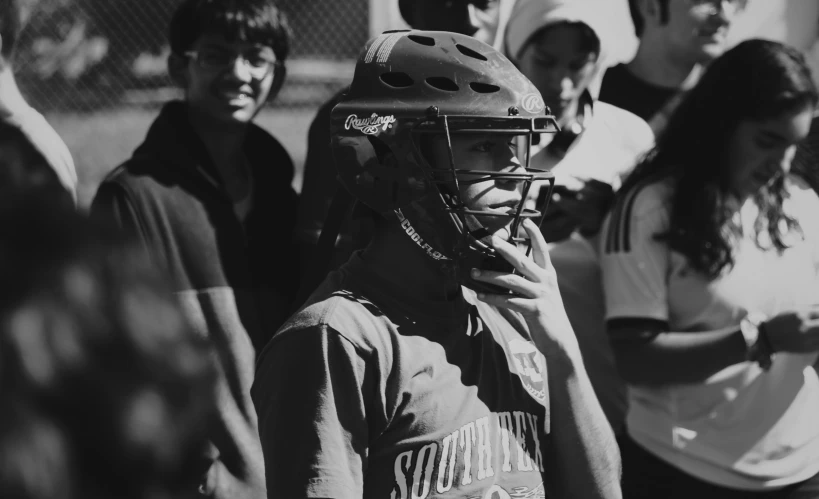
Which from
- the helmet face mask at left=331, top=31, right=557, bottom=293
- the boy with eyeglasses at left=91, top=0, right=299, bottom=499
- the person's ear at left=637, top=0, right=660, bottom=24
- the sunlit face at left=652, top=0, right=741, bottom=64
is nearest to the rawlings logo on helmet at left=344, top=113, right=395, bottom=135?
the helmet face mask at left=331, top=31, right=557, bottom=293

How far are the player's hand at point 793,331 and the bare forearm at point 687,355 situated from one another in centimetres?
10

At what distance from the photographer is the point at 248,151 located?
3615 mm

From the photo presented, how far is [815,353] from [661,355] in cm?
51

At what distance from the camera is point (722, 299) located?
313 cm

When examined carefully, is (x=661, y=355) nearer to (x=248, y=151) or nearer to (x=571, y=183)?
(x=571, y=183)

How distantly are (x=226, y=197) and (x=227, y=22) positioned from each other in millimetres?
601

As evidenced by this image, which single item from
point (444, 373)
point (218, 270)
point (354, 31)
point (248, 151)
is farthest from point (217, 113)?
point (354, 31)

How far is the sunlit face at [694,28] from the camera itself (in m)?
4.08

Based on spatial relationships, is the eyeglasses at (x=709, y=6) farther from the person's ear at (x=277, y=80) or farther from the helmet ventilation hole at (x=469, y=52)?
the helmet ventilation hole at (x=469, y=52)

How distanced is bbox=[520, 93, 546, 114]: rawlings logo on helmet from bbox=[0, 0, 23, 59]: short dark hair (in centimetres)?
221

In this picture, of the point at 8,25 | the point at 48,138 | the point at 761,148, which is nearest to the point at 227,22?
the point at 48,138

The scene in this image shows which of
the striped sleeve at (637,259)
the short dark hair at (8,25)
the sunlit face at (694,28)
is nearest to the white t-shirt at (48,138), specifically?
the short dark hair at (8,25)

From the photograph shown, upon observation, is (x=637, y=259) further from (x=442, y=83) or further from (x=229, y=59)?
(x=229, y=59)

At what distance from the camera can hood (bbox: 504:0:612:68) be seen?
11.7 feet
